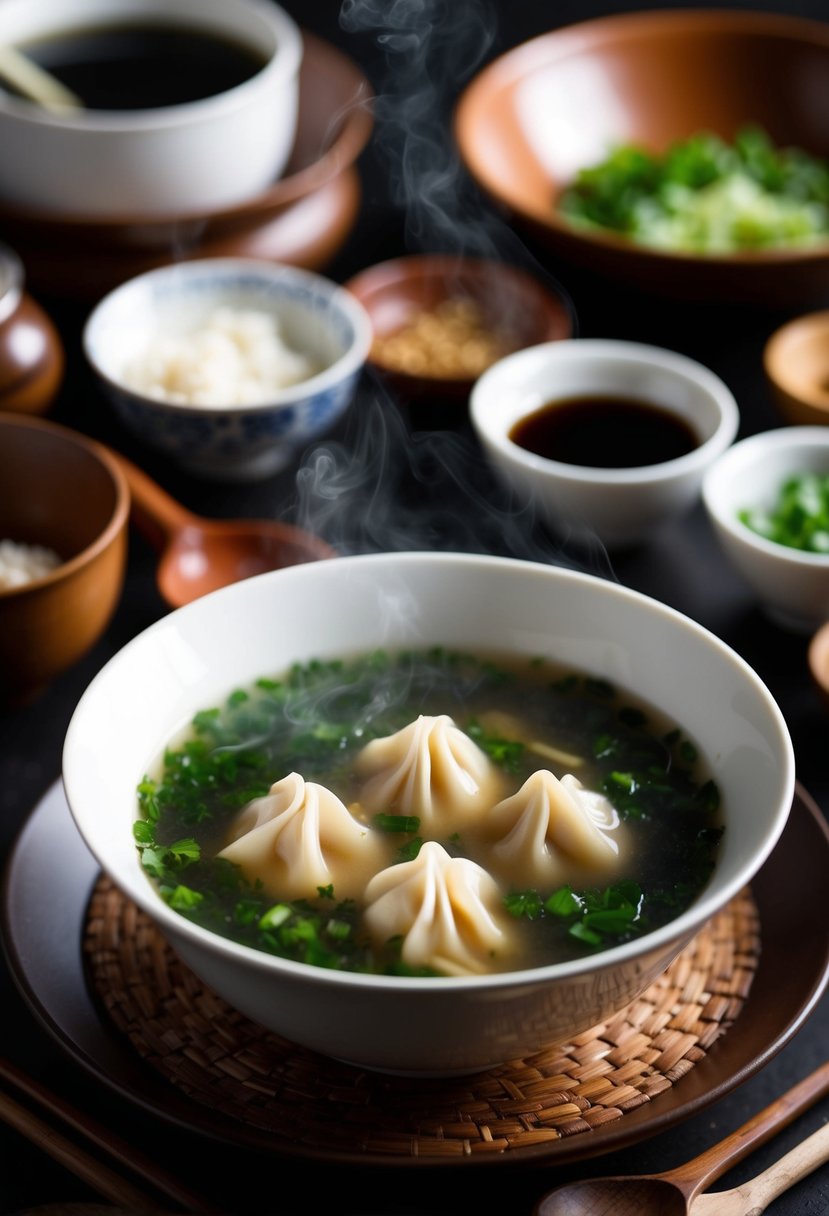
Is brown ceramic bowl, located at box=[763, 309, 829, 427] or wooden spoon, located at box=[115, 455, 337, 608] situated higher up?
brown ceramic bowl, located at box=[763, 309, 829, 427]

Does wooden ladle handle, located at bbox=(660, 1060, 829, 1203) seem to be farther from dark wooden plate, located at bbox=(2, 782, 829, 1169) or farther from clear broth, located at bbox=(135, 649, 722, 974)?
clear broth, located at bbox=(135, 649, 722, 974)

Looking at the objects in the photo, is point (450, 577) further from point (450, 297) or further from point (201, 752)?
point (450, 297)

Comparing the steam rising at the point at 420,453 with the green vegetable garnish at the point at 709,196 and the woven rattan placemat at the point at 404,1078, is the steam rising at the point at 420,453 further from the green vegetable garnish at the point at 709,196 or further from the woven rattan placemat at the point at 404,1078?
the woven rattan placemat at the point at 404,1078

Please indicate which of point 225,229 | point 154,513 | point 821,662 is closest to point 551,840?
point 821,662

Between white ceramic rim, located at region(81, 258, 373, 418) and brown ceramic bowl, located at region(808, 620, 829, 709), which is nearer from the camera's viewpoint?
brown ceramic bowl, located at region(808, 620, 829, 709)

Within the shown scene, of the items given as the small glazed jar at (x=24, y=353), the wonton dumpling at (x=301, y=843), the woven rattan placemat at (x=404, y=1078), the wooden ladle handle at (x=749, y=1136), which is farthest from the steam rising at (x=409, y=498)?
the wooden ladle handle at (x=749, y=1136)

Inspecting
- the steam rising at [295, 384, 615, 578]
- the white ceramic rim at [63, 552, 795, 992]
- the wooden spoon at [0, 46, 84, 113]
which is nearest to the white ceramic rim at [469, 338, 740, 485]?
the steam rising at [295, 384, 615, 578]

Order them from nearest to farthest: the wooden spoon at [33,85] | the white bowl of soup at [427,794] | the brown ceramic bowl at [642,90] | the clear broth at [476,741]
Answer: the white bowl of soup at [427,794], the clear broth at [476,741], the wooden spoon at [33,85], the brown ceramic bowl at [642,90]

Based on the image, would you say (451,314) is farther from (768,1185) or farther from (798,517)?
(768,1185)
